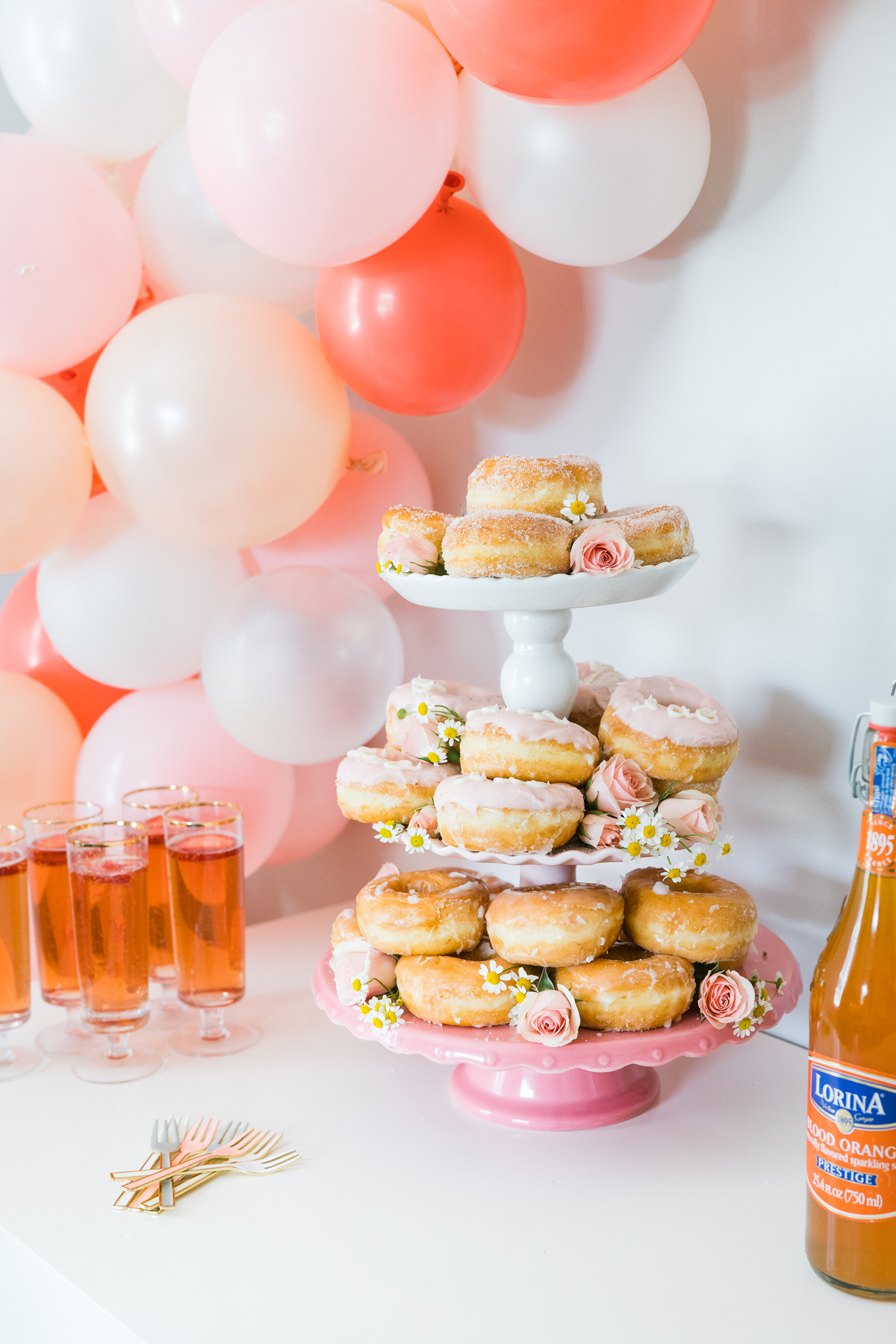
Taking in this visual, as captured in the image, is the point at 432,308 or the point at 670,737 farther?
the point at 432,308

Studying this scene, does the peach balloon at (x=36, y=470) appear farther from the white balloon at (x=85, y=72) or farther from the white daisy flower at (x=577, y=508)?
the white daisy flower at (x=577, y=508)

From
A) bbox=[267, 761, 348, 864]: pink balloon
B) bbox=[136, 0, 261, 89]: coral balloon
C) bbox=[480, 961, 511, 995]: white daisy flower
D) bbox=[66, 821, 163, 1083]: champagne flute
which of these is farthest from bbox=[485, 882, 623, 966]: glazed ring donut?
bbox=[136, 0, 261, 89]: coral balloon

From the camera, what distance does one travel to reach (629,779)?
0.92m

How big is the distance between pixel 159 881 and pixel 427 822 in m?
0.42

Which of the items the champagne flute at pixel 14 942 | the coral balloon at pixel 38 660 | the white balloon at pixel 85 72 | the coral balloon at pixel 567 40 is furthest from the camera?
the coral balloon at pixel 38 660

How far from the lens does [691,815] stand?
926 millimetres

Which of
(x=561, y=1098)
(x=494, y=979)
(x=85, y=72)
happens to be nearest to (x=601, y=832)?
(x=494, y=979)

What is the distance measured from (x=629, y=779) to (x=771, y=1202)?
33 centimetres

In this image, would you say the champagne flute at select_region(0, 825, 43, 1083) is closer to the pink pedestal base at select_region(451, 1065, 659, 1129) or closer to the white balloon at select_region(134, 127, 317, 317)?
the pink pedestal base at select_region(451, 1065, 659, 1129)

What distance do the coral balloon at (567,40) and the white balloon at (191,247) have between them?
0.39 metres

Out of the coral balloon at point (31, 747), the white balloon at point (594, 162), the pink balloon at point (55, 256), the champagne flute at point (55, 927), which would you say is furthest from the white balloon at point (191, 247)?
the champagne flute at point (55, 927)

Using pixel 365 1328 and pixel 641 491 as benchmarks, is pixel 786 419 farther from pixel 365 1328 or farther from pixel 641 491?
pixel 365 1328

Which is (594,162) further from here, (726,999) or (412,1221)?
(412,1221)

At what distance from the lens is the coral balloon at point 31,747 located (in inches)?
53.2
